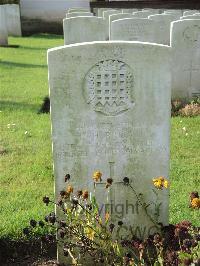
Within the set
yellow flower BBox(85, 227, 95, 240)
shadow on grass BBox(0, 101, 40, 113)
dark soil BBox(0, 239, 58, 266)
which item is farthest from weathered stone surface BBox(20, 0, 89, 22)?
yellow flower BBox(85, 227, 95, 240)

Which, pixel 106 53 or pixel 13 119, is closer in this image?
pixel 106 53

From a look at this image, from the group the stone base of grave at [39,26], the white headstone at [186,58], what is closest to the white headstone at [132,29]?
the white headstone at [186,58]

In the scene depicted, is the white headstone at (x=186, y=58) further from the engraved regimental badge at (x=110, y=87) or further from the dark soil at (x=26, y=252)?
the dark soil at (x=26, y=252)

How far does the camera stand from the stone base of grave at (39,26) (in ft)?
77.2

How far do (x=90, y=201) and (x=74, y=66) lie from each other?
1.03 m

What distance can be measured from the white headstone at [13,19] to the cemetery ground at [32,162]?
40.2 feet

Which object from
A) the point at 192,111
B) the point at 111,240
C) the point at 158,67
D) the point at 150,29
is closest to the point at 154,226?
the point at 111,240

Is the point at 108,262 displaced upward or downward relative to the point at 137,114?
downward

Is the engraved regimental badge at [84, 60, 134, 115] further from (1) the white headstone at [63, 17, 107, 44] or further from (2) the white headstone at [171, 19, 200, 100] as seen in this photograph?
(1) the white headstone at [63, 17, 107, 44]

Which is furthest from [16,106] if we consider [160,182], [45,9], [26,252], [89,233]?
[45,9]

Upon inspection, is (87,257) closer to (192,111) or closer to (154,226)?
(154,226)

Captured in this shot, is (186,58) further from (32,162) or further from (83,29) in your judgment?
(32,162)

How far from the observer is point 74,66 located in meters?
3.25

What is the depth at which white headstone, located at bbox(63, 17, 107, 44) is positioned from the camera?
10.1 m
